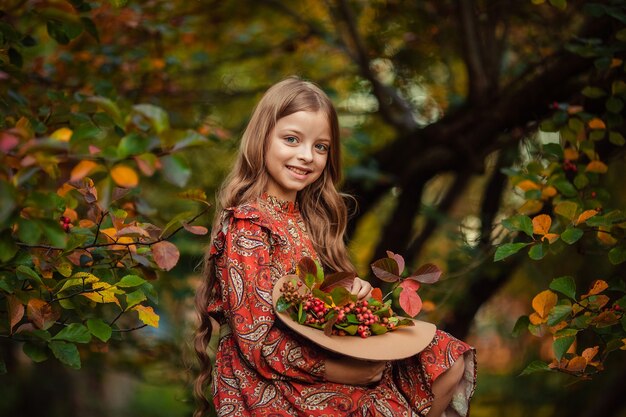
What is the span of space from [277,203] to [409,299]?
633 mm

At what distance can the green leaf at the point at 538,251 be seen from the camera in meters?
2.29

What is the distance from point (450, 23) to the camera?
495cm

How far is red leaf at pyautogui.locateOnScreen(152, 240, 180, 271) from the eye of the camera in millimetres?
1949

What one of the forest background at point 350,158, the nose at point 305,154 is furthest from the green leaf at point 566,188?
the nose at point 305,154

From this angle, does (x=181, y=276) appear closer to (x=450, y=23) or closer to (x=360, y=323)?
(x=450, y=23)

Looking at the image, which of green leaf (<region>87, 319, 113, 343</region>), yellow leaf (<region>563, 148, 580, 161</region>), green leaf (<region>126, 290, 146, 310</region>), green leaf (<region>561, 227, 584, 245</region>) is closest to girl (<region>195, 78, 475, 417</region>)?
green leaf (<region>126, 290, 146, 310</region>)

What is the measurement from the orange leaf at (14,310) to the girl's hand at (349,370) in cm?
80

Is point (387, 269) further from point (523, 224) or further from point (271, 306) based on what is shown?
point (523, 224)

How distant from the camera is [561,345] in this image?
2209mm

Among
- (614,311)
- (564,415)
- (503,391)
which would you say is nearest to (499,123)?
(614,311)

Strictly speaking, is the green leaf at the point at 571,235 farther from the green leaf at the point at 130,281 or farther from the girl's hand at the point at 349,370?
the green leaf at the point at 130,281

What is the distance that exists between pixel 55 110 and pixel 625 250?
2.02m

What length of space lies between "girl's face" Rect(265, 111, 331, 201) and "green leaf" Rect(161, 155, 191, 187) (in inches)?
37.2

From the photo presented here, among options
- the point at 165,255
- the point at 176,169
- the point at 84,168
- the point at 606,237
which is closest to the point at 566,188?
the point at 606,237
